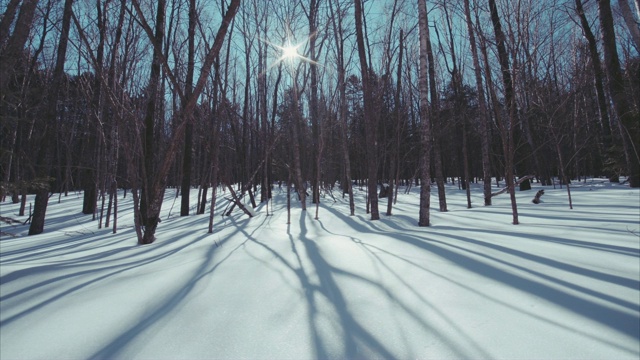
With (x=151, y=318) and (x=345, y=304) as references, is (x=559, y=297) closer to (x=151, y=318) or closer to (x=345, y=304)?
(x=345, y=304)

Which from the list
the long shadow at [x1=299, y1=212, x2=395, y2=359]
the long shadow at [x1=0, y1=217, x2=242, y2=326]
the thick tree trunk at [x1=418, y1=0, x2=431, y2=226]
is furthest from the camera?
the thick tree trunk at [x1=418, y1=0, x2=431, y2=226]

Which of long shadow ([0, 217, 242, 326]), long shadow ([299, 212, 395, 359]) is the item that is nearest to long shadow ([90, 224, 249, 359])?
long shadow ([0, 217, 242, 326])

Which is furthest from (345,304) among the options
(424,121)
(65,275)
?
(424,121)

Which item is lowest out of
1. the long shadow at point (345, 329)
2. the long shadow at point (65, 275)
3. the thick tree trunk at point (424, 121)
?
the long shadow at point (345, 329)

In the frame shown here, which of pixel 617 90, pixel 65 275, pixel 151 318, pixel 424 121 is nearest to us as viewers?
pixel 151 318

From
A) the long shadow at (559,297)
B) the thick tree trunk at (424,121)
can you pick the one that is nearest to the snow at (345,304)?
the long shadow at (559,297)

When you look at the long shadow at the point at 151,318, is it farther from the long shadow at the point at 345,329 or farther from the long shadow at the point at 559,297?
the long shadow at the point at 559,297

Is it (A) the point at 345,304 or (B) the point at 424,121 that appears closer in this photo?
(A) the point at 345,304

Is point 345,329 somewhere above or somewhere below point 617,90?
below

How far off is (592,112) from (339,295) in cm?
3077

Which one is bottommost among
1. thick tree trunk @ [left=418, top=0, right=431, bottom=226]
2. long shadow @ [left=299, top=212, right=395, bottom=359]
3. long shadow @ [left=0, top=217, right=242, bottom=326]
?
long shadow @ [left=299, top=212, right=395, bottom=359]

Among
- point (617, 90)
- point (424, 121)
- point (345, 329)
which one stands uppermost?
point (617, 90)

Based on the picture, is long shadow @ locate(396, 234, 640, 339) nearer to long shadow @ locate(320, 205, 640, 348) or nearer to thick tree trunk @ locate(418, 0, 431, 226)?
long shadow @ locate(320, 205, 640, 348)

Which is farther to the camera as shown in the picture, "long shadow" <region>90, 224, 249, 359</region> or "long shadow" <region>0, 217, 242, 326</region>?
"long shadow" <region>0, 217, 242, 326</region>
